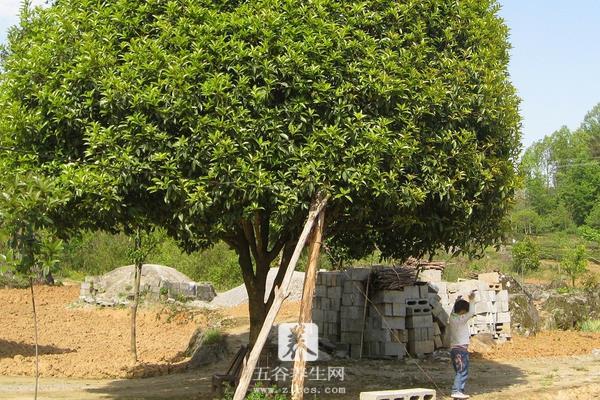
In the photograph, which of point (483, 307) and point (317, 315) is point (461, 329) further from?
point (483, 307)

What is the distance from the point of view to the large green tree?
8.55 m

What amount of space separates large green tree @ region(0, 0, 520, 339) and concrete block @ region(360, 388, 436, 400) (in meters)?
2.29

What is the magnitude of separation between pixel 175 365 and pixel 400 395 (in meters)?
6.83

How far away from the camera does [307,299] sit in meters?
9.16

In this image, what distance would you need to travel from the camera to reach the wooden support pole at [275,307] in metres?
8.39

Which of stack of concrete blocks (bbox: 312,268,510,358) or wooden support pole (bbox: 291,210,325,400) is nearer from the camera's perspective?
wooden support pole (bbox: 291,210,325,400)

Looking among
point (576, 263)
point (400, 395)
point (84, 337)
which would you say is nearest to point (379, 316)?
point (400, 395)

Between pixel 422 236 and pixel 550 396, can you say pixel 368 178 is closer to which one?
pixel 422 236

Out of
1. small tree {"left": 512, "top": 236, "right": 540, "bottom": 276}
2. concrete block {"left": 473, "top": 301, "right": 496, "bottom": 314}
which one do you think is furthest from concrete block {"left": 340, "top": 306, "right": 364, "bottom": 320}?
small tree {"left": 512, "top": 236, "right": 540, "bottom": 276}

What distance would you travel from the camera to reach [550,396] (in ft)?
37.1

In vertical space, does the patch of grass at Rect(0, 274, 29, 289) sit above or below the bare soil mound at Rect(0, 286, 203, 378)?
above

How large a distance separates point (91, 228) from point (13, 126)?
5.79 feet

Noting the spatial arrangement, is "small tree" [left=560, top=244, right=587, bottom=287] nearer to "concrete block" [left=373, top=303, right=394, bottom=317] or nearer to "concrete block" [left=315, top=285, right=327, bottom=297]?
"concrete block" [left=315, top=285, right=327, bottom=297]

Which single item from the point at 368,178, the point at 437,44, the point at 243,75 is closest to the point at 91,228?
the point at 243,75
